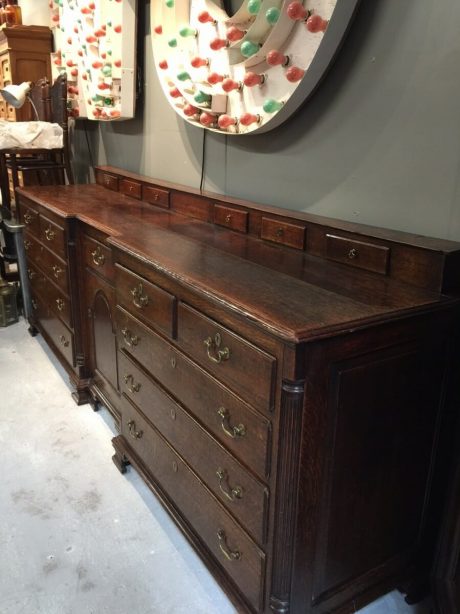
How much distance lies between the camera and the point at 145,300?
1.59 metres

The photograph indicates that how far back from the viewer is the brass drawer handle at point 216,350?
1223 mm

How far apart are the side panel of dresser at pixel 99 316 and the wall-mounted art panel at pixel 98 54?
0.97 m

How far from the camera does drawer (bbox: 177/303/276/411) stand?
110cm

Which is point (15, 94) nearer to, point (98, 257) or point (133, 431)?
point (98, 257)

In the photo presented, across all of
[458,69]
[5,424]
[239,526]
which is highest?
[458,69]

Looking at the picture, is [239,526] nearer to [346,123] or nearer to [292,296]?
[292,296]

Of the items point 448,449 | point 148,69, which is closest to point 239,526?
point 448,449

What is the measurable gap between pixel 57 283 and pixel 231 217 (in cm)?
110

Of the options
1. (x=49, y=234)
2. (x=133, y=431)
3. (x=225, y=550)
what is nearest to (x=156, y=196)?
(x=49, y=234)

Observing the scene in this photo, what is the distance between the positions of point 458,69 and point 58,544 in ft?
5.81

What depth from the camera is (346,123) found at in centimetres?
157

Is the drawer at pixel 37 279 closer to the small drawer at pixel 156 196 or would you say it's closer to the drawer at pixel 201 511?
the small drawer at pixel 156 196

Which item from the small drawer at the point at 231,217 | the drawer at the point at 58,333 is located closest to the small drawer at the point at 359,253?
the small drawer at the point at 231,217

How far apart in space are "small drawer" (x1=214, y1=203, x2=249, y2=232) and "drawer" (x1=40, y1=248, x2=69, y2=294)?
33.2 inches
